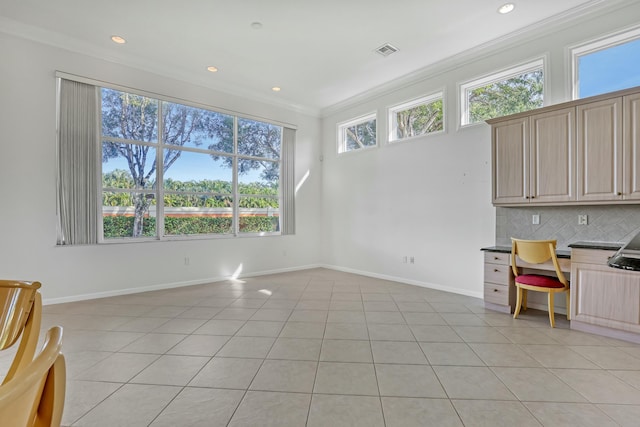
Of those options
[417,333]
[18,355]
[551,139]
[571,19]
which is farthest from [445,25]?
[18,355]

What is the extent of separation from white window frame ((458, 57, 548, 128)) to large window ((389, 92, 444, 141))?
338 millimetres

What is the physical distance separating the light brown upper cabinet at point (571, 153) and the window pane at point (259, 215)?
13.3ft

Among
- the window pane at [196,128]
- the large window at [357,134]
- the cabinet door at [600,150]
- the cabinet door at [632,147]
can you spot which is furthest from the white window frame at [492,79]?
the window pane at [196,128]

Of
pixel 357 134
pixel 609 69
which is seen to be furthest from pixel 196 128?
pixel 609 69

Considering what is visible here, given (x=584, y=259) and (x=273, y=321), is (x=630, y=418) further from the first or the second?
(x=273, y=321)

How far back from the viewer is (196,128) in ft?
17.7

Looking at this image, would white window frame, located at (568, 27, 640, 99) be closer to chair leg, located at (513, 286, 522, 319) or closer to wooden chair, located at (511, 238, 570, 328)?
wooden chair, located at (511, 238, 570, 328)

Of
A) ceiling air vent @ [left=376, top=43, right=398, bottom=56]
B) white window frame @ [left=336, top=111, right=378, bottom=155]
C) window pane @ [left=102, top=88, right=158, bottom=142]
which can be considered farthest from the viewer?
white window frame @ [left=336, top=111, right=378, bottom=155]

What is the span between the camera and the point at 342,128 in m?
6.70

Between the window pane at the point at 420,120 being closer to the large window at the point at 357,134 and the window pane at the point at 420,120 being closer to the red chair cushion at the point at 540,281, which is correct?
the large window at the point at 357,134

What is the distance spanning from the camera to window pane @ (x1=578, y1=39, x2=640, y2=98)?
3.31 metres

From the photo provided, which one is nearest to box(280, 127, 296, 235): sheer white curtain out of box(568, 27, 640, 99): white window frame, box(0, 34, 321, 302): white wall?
box(0, 34, 321, 302): white wall

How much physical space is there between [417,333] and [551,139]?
2653 millimetres

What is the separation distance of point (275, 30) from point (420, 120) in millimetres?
2739
